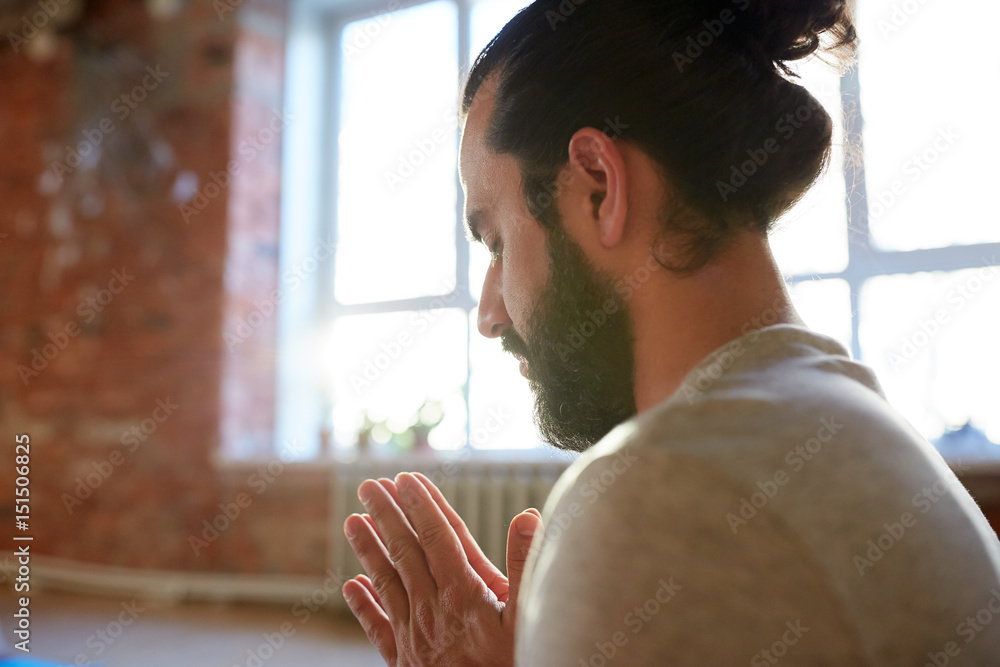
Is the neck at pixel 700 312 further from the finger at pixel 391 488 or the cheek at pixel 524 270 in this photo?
the finger at pixel 391 488

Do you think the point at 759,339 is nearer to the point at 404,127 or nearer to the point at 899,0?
the point at 899,0

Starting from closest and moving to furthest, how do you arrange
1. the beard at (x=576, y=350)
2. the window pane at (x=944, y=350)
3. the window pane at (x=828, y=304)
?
1. the beard at (x=576, y=350)
2. the window pane at (x=944, y=350)
3. the window pane at (x=828, y=304)

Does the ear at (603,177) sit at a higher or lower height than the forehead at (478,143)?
lower

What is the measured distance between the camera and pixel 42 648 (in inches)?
114

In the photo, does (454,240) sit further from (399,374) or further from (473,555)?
(473,555)

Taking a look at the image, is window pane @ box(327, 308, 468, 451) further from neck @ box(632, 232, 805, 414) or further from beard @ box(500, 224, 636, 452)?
neck @ box(632, 232, 805, 414)

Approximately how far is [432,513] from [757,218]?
20.3 inches

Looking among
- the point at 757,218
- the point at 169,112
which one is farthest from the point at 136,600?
the point at 757,218

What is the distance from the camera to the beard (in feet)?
A: 2.96

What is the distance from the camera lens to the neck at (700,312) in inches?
31.5

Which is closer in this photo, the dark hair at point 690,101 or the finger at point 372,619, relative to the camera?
the dark hair at point 690,101

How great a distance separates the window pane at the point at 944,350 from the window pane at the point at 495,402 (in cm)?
155

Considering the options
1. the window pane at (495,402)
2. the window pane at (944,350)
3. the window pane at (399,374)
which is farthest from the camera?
the window pane at (399,374)

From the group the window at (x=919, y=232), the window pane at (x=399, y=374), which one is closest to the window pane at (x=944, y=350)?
the window at (x=919, y=232)
